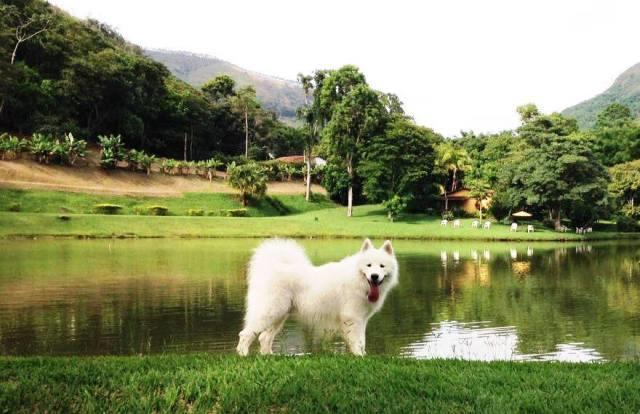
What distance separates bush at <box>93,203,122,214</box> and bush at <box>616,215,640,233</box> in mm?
51649

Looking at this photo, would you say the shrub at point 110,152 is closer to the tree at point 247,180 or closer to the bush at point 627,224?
the tree at point 247,180

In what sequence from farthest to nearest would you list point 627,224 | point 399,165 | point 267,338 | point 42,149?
point 399,165 → point 627,224 → point 42,149 → point 267,338

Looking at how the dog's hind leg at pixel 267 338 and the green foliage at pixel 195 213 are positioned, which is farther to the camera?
the green foliage at pixel 195 213

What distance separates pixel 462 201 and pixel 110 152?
41.2 meters

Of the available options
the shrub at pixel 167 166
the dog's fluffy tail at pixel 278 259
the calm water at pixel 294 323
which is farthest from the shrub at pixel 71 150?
the dog's fluffy tail at pixel 278 259

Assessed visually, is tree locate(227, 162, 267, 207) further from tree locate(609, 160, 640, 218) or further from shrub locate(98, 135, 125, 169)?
tree locate(609, 160, 640, 218)

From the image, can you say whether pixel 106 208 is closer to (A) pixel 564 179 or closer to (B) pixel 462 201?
(B) pixel 462 201

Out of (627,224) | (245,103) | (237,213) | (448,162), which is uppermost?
(245,103)

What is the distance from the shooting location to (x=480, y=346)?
12102 millimetres

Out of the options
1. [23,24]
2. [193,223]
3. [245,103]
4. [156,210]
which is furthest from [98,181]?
[245,103]

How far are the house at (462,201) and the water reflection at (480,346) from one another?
54808 mm

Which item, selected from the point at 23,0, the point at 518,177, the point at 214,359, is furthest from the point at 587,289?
the point at 23,0

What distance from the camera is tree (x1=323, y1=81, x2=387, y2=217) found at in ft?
201

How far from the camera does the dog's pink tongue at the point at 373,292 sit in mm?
7910
